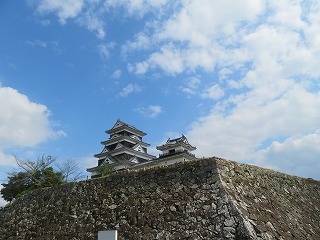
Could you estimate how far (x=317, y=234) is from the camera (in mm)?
8789

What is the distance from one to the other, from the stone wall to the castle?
26316 mm

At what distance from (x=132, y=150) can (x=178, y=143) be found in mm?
8022

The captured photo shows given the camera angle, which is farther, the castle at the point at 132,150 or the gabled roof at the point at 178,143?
the gabled roof at the point at 178,143

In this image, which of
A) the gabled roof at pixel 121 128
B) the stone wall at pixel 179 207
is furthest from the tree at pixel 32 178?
the gabled roof at pixel 121 128

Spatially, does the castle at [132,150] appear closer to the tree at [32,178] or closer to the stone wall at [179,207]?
the tree at [32,178]

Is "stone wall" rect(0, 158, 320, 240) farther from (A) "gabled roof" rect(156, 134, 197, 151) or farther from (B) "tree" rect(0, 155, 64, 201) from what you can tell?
(A) "gabled roof" rect(156, 134, 197, 151)

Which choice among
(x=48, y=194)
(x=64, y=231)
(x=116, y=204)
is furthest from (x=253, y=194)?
(x=48, y=194)

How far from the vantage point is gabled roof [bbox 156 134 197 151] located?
131ft

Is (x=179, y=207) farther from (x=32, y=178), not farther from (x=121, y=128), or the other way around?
(x=121, y=128)

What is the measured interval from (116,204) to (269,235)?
3977 millimetres

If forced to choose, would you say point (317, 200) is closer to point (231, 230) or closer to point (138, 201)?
point (231, 230)

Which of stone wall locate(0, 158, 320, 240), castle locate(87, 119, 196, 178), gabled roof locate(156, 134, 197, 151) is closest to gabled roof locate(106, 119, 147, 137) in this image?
castle locate(87, 119, 196, 178)

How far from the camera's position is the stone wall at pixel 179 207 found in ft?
23.6

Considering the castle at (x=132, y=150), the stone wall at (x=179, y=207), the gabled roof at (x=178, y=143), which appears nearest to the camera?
the stone wall at (x=179, y=207)
